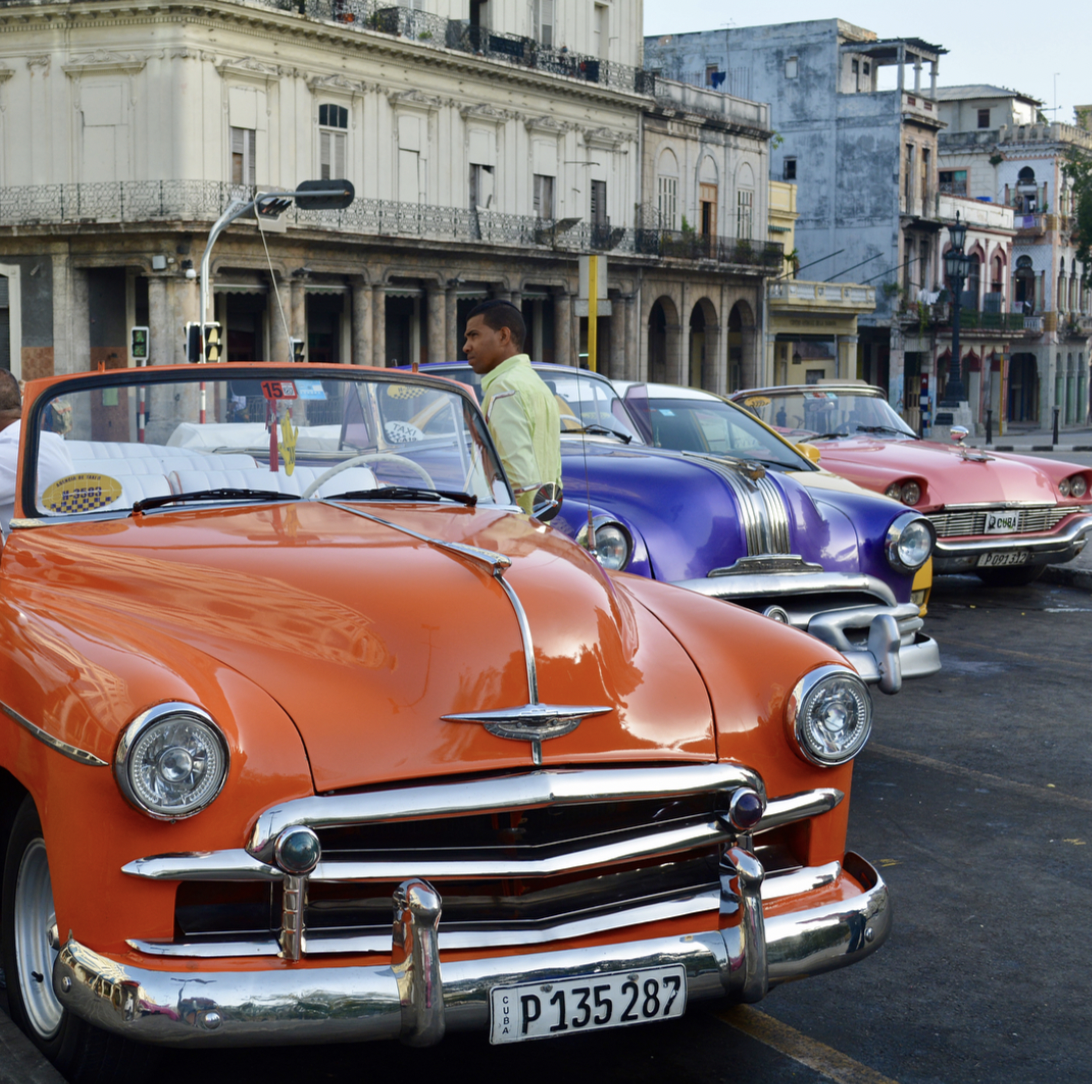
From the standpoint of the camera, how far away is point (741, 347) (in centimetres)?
5097

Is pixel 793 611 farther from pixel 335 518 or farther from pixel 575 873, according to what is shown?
pixel 575 873

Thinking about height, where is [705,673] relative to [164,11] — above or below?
below

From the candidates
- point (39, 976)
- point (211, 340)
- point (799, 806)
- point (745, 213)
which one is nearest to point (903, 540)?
point (799, 806)

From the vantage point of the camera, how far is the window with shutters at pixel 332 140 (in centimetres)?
3550

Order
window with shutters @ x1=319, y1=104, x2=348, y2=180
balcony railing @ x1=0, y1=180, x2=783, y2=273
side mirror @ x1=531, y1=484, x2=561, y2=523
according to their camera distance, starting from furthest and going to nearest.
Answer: window with shutters @ x1=319, y1=104, x2=348, y2=180, balcony railing @ x1=0, y1=180, x2=783, y2=273, side mirror @ x1=531, y1=484, x2=561, y2=523

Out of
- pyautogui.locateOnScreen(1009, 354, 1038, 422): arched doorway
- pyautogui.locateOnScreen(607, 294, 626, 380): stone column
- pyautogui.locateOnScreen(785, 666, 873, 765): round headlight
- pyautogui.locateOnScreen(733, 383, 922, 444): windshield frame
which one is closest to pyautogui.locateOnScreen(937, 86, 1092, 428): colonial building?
pyautogui.locateOnScreen(1009, 354, 1038, 422): arched doorway

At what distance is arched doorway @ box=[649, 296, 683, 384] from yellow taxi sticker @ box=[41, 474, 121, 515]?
42.4 metres

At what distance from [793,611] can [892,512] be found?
114 cm

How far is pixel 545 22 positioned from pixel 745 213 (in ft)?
38.6

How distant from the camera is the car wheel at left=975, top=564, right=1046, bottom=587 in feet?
40.1

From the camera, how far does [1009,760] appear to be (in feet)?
21.8

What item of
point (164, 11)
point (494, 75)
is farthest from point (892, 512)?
point (494, 75)

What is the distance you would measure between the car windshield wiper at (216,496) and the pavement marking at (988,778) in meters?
3.28

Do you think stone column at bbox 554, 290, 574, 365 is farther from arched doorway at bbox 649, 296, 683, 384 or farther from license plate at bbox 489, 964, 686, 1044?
license plate at bbox 489, 964, 686, 1044
